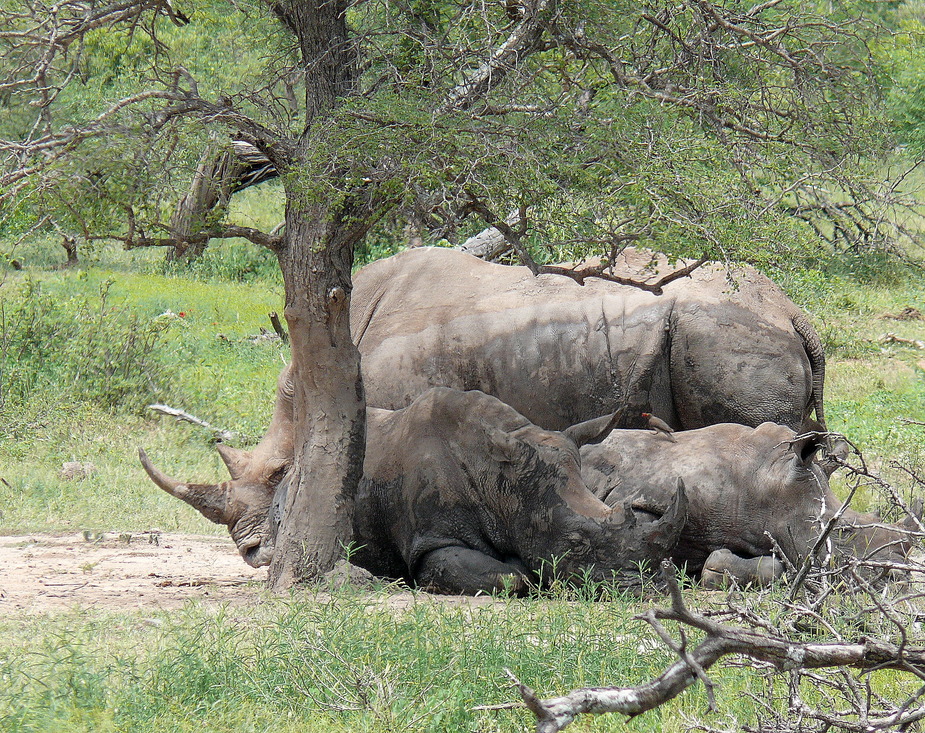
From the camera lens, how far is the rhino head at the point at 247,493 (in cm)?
706

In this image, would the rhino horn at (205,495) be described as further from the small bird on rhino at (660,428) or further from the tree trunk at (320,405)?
the small bird on rhino at (660,428)

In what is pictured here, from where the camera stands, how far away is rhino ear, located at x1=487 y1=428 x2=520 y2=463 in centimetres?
655

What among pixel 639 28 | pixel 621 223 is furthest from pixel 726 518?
pixel 639 28

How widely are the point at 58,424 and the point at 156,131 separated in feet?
16.3

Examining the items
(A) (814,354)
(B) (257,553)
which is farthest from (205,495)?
(A) (814,354)

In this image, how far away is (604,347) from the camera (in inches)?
314

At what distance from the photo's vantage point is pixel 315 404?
21.3 ft

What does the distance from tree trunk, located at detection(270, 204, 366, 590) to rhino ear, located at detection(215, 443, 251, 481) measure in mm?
867

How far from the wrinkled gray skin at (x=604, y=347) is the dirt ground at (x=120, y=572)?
1.53m

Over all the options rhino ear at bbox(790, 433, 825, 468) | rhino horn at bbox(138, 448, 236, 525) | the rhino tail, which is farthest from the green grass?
the rhino tail

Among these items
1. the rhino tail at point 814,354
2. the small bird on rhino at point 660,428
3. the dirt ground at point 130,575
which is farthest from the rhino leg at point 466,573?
the rhino tail at point 814,354

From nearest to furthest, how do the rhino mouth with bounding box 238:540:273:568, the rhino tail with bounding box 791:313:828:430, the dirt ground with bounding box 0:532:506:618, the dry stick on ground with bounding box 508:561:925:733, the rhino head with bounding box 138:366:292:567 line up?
the dry stick on ground with bounding box 508:561:925:733
the dirt ground with bounding box 0:532:506:618
the rhino mouth with bounding box 238:540:273:568
the rhino head with bounding box 138:366:292:567
the rhino tail with bounding box 791:313:828:430

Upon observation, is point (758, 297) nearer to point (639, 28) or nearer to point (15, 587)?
point (639, 28)

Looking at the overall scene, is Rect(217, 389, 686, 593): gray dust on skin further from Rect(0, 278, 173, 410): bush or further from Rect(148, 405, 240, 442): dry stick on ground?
Rect(0, 278, 173, 410): bush
